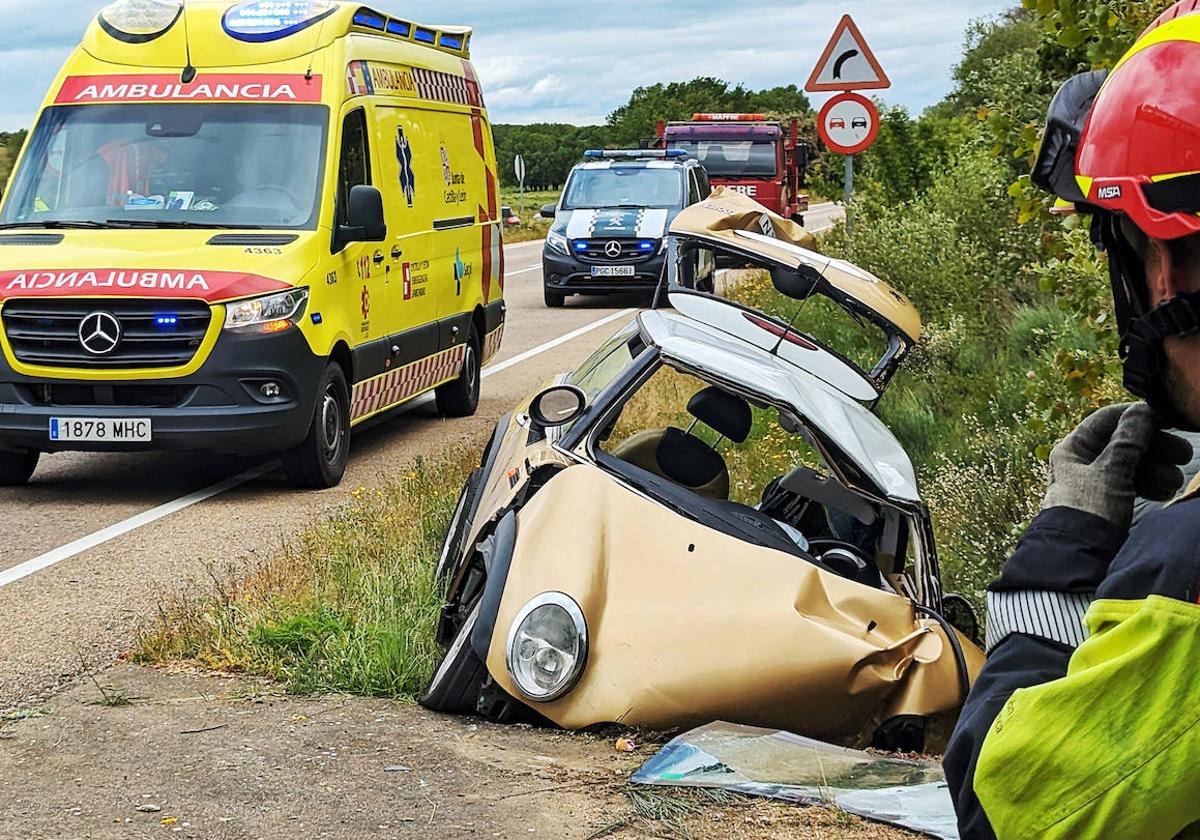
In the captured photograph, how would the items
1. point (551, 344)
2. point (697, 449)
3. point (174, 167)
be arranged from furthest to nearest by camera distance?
point (551, 344) < point (174, 167) < point (697, 449)

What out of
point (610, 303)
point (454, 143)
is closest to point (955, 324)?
point (454, 143)

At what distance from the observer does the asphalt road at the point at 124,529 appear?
6.28 m

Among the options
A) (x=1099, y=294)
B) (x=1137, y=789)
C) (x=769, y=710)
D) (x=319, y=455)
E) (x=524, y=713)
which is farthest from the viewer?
(x=319, y=455)

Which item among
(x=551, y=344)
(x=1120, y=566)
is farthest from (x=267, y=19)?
(x=1120, y=566)

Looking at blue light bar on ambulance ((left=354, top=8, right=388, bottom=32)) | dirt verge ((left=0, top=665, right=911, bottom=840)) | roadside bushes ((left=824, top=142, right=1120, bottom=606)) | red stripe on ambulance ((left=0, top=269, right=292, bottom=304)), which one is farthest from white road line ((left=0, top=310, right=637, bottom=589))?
roadside bushes ((left=824, top=142, right=1120, bottom=606))

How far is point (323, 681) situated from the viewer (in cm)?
520

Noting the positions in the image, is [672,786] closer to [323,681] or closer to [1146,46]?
[323,681]

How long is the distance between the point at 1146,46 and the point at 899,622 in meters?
2.86

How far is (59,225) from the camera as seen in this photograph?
9.82 m

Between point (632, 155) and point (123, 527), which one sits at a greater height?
point (632, 155)

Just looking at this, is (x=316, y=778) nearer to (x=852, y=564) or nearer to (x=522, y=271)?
(x=852, y=564)

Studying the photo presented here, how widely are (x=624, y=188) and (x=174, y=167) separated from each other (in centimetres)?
1382

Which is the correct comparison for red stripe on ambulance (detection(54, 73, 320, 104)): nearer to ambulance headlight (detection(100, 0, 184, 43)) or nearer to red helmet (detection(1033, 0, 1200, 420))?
ambulance headlight (detection(100, 0, 184, 43))

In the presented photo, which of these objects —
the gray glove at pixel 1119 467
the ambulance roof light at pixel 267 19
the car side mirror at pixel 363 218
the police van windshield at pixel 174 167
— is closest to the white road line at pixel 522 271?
the ambulance roof light at pixel 267 19
